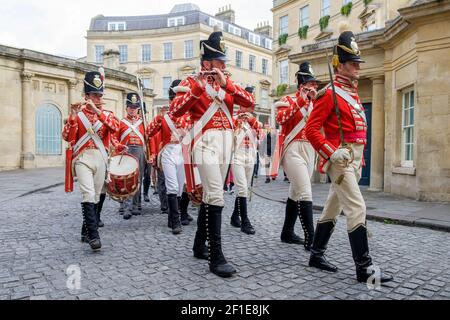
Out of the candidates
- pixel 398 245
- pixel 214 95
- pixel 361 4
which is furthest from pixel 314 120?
pixel 361 4

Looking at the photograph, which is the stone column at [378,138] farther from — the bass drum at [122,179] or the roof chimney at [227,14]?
the roof chimney at [227,14]

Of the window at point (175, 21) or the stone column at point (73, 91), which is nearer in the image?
the stone column at point (73, 91)

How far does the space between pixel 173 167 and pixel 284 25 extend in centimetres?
3120

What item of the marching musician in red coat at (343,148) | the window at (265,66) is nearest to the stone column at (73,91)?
the marching musician in red coat at (343,148)

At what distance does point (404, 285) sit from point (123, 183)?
14.7 feet

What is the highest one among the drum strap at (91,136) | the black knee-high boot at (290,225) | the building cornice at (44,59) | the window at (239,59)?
the window at (239,59)

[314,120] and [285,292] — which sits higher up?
[314,120]

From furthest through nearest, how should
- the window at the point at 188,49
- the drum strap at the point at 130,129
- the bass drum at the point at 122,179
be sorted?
1. the window at the point at 188,49
2. the drum strap at the point at 130,129
3. the bass drum at the point at 122,179

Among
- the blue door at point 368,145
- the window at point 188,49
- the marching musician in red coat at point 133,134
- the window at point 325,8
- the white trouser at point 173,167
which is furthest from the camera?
the window at point 188,49

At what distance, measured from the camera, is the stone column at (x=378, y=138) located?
12.9m

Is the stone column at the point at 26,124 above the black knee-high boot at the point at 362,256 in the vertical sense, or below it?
above

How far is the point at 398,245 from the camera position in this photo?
6.09 m

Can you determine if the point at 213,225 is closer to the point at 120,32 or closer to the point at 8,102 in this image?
the point at 8,102

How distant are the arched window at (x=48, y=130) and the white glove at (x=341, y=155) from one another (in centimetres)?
2167
